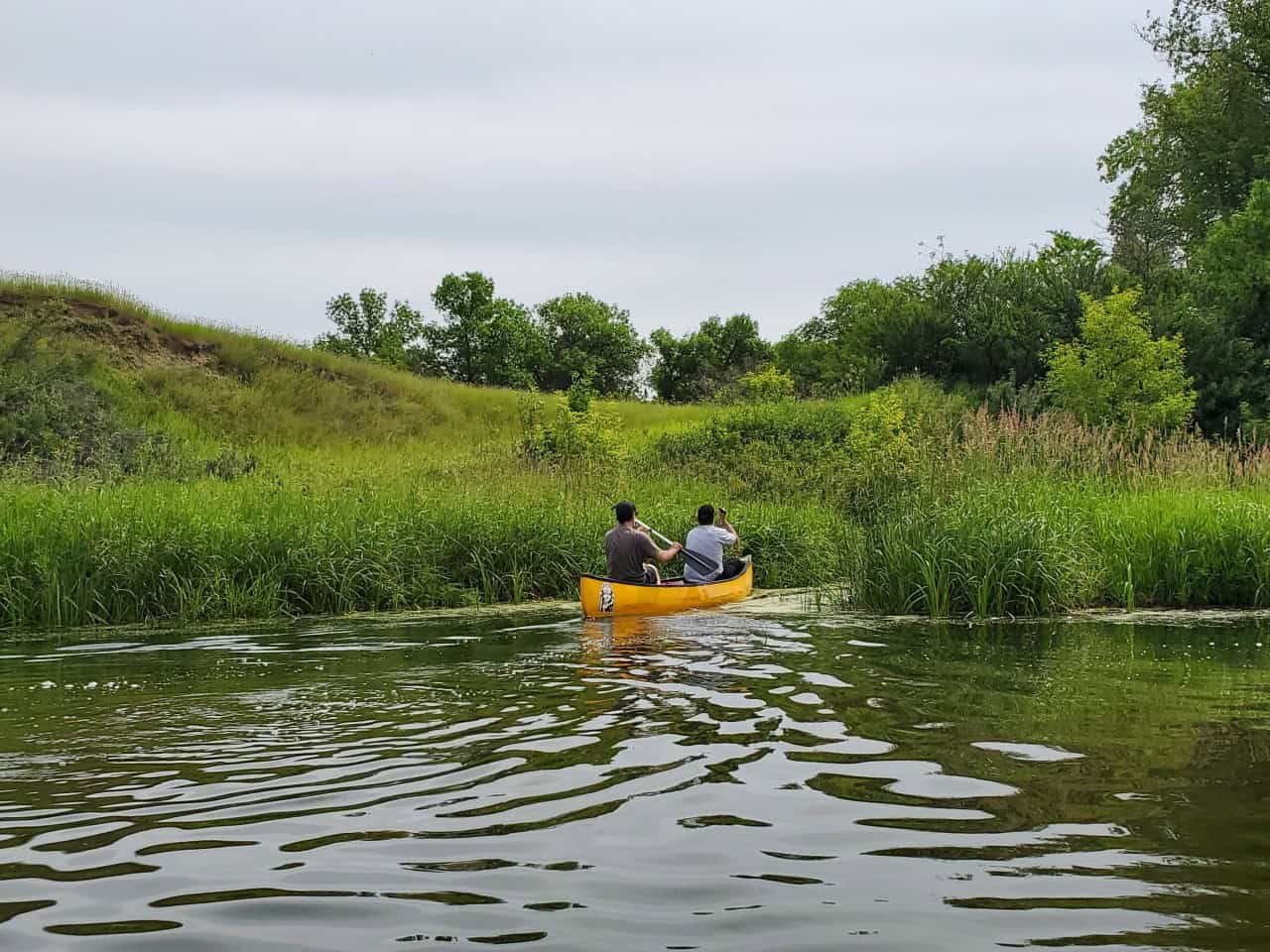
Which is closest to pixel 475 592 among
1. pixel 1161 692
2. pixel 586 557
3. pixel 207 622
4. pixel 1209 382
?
pixel 586 557

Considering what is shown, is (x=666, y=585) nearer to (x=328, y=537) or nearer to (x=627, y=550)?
(x=627, y=550)

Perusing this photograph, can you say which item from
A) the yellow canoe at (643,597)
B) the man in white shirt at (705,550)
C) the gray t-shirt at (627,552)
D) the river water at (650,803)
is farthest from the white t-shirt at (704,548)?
the river water at (650,803)

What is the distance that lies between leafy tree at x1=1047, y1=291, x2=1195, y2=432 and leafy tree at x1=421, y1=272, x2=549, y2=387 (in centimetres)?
4543

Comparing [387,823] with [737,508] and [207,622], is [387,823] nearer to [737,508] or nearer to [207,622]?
[207,622]

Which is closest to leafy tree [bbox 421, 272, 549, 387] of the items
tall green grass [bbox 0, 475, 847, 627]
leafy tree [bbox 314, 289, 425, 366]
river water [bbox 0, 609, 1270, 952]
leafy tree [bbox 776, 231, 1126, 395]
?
leafy tree [bbox 314, 289, 425, 366]

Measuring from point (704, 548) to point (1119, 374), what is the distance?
648 inches

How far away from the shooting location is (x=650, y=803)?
5.11 metres

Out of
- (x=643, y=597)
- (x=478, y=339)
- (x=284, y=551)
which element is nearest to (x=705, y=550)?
(x=643, y=597)


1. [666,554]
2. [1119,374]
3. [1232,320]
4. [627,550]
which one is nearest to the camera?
[627,550]

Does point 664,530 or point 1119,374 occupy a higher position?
point 1119,374

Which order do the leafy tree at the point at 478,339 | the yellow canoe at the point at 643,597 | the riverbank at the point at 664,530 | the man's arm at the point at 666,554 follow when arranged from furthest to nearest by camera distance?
the leafy tree at the point at 478,339 → the man's arm at the point at 666,554 → the yellow canoe at the point at 643,597 → the riverbank at the point at 664,530

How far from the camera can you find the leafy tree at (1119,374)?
28.0 meters

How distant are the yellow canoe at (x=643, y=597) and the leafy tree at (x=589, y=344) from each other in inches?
2418

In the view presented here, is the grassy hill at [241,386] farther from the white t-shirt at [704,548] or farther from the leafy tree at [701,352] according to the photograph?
the leafy tree at [701,352]
